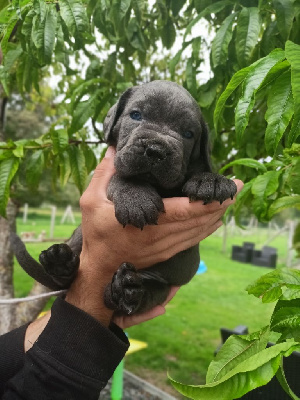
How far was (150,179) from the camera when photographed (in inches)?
61.2

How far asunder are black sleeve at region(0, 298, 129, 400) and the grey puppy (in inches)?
5.9

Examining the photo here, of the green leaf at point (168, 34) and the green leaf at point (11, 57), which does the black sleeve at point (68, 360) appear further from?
the green leaf at point (168, 34)

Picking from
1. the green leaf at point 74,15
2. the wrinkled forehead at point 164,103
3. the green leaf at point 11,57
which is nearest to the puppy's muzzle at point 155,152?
the wrinkled forehead at point 164,103

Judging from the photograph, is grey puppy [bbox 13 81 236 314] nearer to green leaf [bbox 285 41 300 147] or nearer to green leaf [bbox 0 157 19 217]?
green leaf [bbox 0 157 19 217]

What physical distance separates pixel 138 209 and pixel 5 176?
827 mm

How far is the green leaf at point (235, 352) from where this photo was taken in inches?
32.6

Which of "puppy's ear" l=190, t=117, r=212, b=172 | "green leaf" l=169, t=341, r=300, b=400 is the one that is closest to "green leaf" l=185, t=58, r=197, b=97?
"puppy's ear" l=190, t=117, r=212, b=172

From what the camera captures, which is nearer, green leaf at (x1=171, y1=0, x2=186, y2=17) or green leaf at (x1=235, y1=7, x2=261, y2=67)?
green leaf at (x1=235, y1=7, x2=261, y2=67)

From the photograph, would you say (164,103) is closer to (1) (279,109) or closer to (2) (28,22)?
(2) (28,22)

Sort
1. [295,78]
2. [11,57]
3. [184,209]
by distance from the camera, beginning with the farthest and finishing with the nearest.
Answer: [11,57], [184,209], [295,78]

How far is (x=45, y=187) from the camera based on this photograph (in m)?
4.23

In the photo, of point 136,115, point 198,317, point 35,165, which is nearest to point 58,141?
point 35,165

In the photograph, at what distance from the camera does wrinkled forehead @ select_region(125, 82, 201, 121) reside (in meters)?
1.66

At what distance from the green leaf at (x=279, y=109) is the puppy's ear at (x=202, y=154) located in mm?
780
